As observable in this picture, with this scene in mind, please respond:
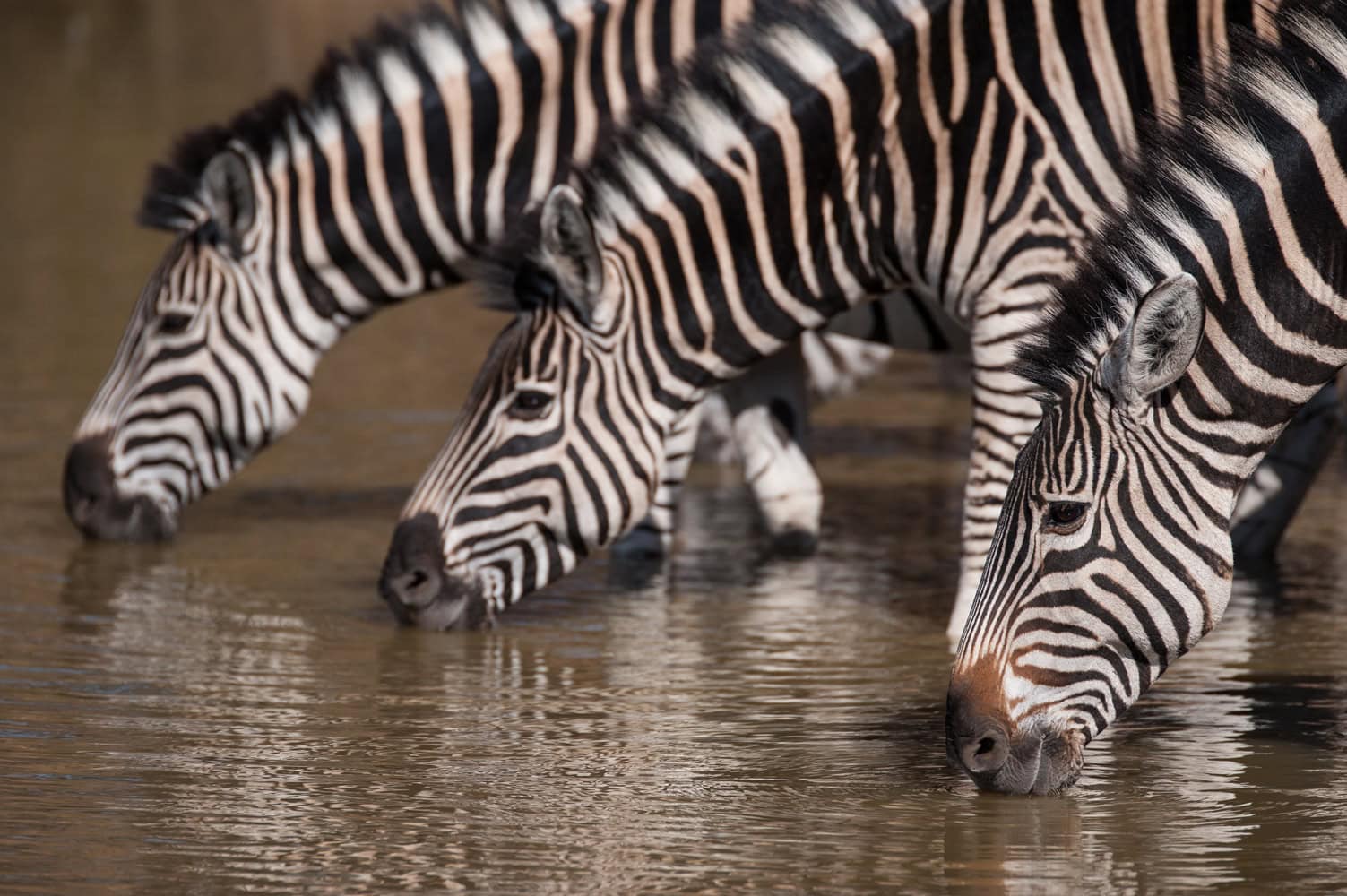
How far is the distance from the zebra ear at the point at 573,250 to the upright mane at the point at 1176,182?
2.18 metres

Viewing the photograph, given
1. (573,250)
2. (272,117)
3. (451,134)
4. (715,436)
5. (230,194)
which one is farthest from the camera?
(715,436)

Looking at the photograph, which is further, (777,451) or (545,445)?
(777,451)

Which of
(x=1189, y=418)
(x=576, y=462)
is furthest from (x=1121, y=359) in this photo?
(x=576, y=462)

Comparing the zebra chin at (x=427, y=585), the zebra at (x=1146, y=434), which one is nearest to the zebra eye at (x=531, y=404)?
the zebra chin at (x=427, y=585)

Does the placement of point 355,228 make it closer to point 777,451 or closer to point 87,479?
point 87,479

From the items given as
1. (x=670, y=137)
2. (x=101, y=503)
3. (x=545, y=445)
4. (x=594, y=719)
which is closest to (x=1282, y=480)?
(x=670, y=137)

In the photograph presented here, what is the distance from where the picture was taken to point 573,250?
7.91 meters

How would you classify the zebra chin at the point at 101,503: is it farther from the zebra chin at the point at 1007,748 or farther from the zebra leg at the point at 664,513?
the zebra chin at the point at 1007,748

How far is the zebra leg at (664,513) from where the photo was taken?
963 cm

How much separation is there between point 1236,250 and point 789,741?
6.57ft

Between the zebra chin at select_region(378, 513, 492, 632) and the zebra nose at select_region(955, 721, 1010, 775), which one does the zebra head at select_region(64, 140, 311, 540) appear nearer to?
the zebra chin at select_region(378, 513, 492, 632)

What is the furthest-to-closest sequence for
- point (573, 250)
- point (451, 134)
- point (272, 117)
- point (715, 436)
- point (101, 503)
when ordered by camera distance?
point (715, 436), point (272, 117), point (101, 503), point (451, 134), point (573, 250)

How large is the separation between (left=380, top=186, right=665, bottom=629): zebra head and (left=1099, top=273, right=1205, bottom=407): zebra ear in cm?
269

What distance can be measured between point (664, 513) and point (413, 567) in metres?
1.88
